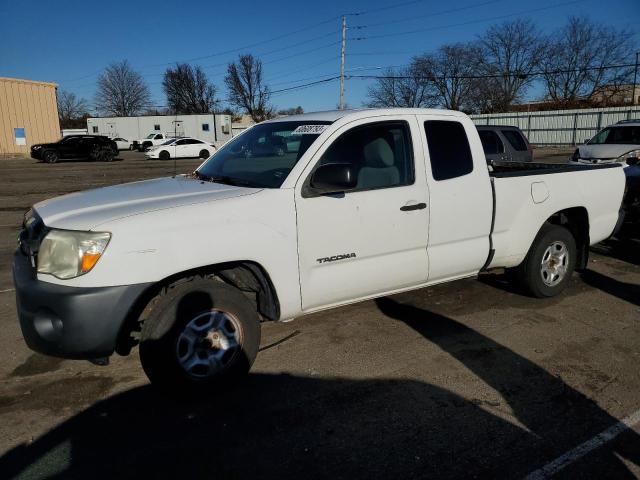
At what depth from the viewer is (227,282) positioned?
3.71 m

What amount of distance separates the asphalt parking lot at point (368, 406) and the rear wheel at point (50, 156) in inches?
1175

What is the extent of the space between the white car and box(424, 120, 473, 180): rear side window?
3021cm

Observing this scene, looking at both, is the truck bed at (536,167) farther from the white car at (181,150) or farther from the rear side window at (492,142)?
the white car at (181,150)

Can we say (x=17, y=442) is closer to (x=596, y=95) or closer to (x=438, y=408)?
(x=438, y=408)

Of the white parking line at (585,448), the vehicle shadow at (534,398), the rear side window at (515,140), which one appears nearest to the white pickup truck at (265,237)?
the vehicle shadow at (534,398)

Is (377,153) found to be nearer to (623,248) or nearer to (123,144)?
(623,248)

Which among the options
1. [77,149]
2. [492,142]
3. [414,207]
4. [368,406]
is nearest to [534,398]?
[368,406]

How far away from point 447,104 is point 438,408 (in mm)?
62612

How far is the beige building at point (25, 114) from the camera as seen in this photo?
3803 centimetres

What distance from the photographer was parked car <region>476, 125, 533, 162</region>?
12.1m

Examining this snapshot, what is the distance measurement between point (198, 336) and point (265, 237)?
78 cm

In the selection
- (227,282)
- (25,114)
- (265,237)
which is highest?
(25,114)

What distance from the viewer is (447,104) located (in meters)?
61.6

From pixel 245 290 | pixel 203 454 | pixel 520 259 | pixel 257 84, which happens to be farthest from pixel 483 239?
pixel 257 84
